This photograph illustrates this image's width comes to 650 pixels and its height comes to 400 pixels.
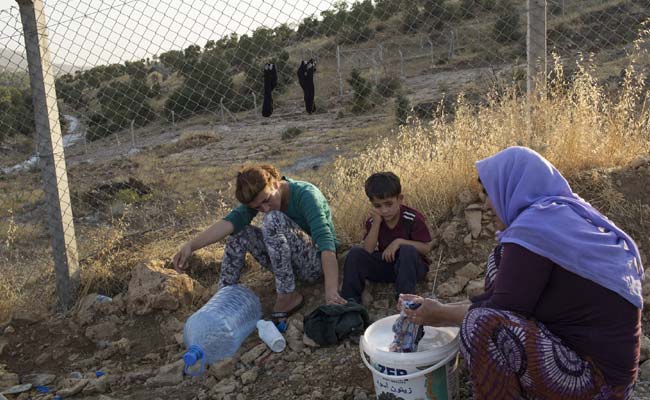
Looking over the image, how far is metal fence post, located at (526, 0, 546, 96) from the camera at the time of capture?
4.31 metres

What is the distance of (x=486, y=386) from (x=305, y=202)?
6.10 feet

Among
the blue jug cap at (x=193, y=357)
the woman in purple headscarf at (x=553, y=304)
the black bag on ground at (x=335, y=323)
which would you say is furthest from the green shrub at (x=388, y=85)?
the woman in purple headscarf at (x=553, y=304)

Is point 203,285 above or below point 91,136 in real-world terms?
above

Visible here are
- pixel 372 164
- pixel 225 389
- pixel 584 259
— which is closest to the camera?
pixel 584 259

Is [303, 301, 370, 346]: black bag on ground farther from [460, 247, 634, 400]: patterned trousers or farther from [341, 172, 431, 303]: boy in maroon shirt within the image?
[460, 247, 634, 400]: patterned trousers

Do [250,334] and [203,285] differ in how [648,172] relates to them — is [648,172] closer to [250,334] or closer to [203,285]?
[250,334]

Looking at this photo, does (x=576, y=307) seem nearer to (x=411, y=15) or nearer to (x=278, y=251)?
(x=278, y=251)

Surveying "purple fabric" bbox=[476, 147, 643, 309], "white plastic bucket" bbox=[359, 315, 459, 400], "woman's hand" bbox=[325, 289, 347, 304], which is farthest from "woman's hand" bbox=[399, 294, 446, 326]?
"woman's hand" bbox=[325, 289, 347, 304]

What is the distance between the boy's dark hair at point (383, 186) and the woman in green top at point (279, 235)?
1.30 feet

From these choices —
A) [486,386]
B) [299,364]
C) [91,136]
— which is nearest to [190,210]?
[299,364]

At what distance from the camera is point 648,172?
4.19m

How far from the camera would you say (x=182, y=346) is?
392cm

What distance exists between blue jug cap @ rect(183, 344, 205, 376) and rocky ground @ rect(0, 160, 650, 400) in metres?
0.05

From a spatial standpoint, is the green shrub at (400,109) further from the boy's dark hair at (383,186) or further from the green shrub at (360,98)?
the boy's dark hair at (383,186)
